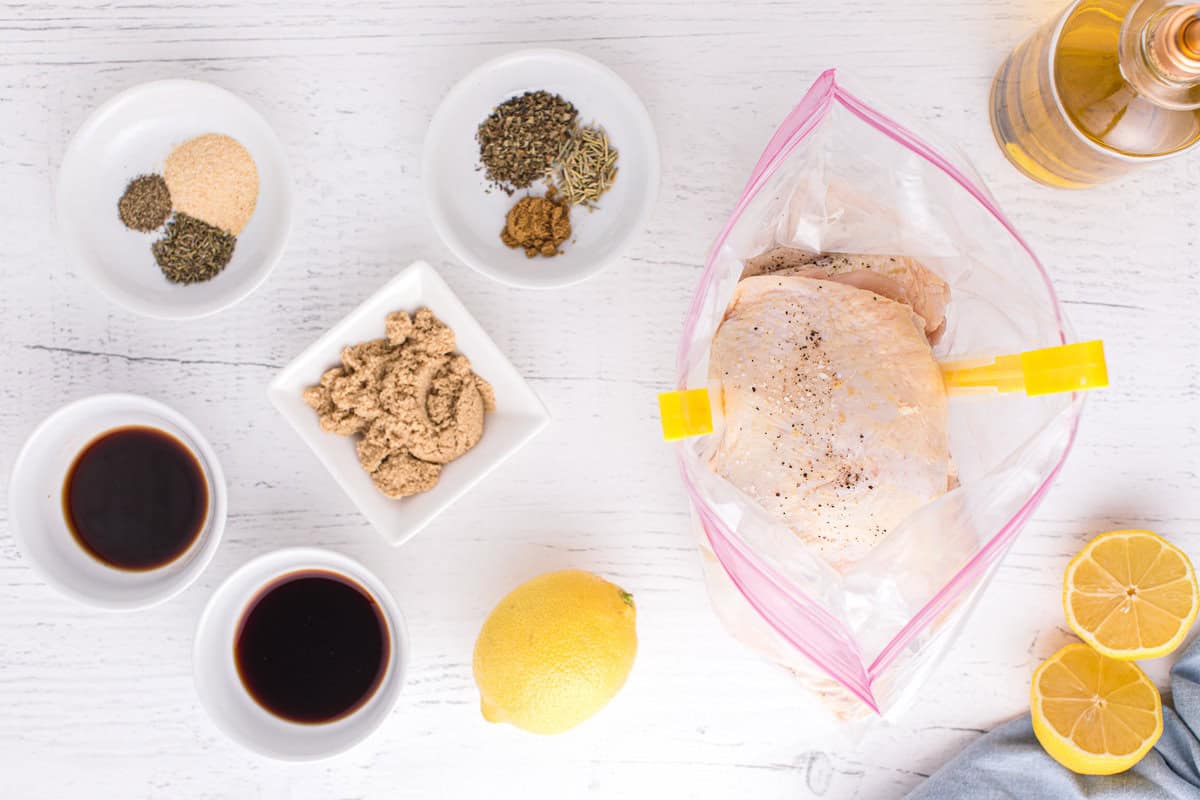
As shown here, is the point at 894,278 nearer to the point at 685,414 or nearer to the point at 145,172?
the point at 685,414

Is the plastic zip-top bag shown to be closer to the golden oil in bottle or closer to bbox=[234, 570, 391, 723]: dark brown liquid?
the golden oil in bottle

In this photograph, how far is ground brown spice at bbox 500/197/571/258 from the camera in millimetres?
885

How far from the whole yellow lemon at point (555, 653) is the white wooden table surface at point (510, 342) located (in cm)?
10

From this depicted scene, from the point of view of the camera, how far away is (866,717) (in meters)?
0.83

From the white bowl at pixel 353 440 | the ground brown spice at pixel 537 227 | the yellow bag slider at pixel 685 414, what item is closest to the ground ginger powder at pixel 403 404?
the white bowl at pixel 353 440

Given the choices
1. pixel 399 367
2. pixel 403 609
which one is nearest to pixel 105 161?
pixel 399 367

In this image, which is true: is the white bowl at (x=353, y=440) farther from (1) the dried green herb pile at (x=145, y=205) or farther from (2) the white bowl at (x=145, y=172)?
(1) the dried green herb pile at (x=145, y=205)

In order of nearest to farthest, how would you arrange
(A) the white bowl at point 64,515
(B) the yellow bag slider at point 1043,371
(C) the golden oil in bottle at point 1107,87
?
1. (B) the yellow bag slider at point 1043,371
2. (C) the golden oil in bottle at point 1107,87
3. (A) the white bowl at point 64,515

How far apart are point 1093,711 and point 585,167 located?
78 centimetres

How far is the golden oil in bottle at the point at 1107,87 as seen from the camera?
2.28 ft

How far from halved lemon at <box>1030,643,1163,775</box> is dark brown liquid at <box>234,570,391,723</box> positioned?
69 cm

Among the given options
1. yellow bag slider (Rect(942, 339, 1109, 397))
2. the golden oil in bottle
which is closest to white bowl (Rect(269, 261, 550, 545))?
yellow bag slider (Rect(942, 339, 1109, 397))

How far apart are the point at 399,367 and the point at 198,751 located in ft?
1.63

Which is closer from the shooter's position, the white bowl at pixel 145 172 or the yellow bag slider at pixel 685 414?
the yellow bag slider at pixel 685 414
